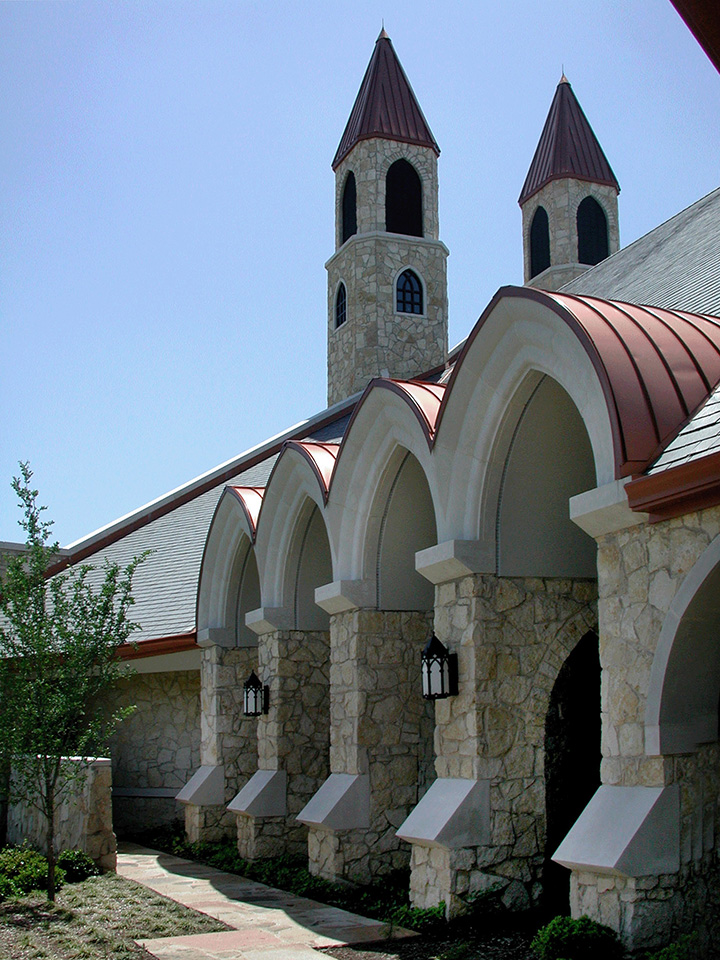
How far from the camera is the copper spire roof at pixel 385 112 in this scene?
2414cm

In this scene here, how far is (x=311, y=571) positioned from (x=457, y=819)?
17.5ft

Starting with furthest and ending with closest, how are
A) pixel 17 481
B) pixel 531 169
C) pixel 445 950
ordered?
pixel 531 169 < pixel 17 481 < pixel 445 950

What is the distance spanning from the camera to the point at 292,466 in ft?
44.2

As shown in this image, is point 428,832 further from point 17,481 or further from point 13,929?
point 17,481

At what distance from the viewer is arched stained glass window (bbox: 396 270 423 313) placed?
24.0m

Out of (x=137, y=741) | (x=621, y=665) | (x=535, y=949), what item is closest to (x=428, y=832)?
(x=535, y=949)

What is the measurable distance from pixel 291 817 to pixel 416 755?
2.55 m

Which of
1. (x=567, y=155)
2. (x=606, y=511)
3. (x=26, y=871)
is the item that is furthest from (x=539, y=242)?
(x=606, y=511)

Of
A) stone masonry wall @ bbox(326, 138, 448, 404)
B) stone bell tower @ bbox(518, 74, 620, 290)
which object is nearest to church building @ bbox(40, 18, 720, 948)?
stone masonry wall @ bbox(326, 138, 448, 404)

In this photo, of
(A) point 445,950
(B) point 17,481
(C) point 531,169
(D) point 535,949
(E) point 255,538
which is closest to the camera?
(D) point 535,949

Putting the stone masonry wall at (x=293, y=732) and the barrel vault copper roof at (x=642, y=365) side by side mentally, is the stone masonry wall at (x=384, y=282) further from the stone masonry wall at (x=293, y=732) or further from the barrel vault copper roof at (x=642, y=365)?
the barrel vault copper roof at (x=642, y=365)

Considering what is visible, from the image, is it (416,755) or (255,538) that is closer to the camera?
(416,755)

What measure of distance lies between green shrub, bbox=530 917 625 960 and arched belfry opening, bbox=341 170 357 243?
1949cm

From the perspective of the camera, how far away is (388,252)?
2381 centimetres
